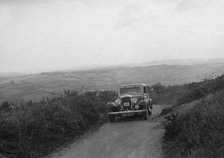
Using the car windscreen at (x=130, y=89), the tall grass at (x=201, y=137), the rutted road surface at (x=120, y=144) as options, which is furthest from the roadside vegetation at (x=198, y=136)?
the car windscreen at (x=130, y=89)

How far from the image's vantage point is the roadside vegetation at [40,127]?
1023 centimetres

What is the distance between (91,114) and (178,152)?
9.17 metres

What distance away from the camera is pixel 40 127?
38.2ft

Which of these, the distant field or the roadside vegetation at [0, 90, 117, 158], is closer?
the roadside vegetation at [0, 90, 117, 158]

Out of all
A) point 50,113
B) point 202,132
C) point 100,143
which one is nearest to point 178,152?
point 202,132

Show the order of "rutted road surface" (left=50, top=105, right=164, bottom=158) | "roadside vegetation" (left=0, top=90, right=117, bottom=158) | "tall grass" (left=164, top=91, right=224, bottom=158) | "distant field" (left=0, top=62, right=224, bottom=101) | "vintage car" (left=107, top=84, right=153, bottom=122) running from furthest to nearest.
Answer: "distant field" (left=0, top=62, right=224, bottom=101) < "vintage car" (left=107, top=84, right=153, bottom=122) < "roadside vegetation" (left=0, top=90, right=117, bottom=158) < "rutted road surface" (left=50, top=105, right=164, bottom=158) < "tall grass" (left=164, top=91, right=224, bottom=158)

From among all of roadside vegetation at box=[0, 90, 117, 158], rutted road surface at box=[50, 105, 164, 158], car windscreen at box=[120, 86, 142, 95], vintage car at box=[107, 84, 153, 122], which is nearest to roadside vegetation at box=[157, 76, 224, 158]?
rutted road surface at box=[50, 105, 164, 158]

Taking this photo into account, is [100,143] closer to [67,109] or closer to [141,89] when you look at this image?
[67,109]

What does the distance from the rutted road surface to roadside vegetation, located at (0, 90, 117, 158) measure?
0.67 metres

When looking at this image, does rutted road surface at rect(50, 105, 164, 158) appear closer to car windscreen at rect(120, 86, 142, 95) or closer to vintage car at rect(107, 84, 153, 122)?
vintage car at rect(107, 84, 153, 122)

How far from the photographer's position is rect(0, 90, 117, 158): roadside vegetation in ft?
33.6

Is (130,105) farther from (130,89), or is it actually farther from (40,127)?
(40,127)

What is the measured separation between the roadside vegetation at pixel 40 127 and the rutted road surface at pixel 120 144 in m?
0.67

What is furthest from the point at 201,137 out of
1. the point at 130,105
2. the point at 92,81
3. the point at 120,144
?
the point at 92,81
